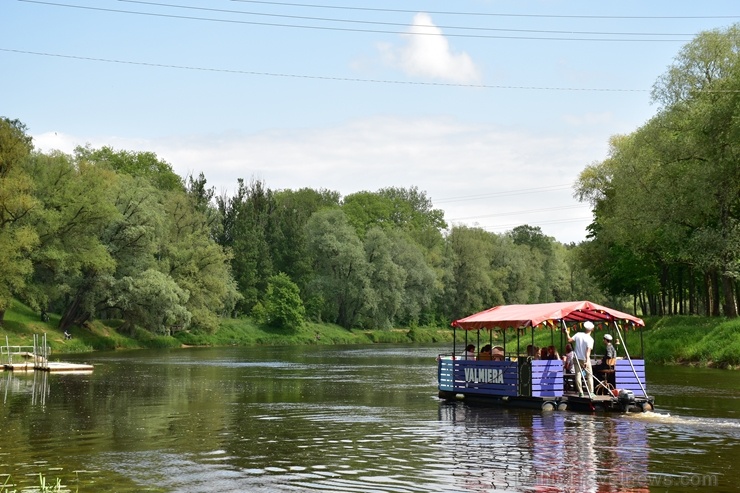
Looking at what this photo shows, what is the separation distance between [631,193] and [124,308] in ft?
161

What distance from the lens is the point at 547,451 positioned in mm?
21531

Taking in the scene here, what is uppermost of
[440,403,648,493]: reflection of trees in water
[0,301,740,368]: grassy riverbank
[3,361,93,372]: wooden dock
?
[0,301,740,368]: grassy riverbank

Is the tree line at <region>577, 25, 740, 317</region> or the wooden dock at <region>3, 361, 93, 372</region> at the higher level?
the tree line at <region>577, 25, 740, 317</region>

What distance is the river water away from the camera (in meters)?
17.8

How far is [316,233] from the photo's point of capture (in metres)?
133

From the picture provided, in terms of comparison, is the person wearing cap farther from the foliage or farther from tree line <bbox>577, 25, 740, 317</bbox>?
the foliage

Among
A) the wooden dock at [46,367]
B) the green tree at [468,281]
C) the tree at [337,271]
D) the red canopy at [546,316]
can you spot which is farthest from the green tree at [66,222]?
the green tree at [468,281]

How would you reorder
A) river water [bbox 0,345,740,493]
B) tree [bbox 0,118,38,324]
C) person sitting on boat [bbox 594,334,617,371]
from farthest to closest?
tree [bbox 0,118,38,324] → person sitting on boat [bbox 594,334,617,371] → river water [bbox 0,345,740,493]

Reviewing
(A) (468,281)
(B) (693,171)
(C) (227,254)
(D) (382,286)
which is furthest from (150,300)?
(A) (468,281)

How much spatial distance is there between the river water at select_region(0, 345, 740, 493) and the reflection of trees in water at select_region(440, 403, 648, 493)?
0.16ft

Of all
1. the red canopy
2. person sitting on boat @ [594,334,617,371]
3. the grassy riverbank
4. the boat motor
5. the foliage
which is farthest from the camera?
the foliage

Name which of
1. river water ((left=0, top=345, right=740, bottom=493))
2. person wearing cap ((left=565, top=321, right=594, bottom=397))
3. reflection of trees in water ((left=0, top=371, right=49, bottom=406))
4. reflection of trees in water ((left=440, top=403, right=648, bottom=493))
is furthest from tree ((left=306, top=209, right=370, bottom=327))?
reflection of trees in water ((left=440, top=403, right=648, bottom=493))

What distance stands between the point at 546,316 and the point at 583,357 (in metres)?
1.96

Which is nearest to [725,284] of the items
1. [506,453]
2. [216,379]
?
[216,379]
